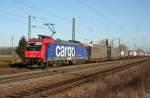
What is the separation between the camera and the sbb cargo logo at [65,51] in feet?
119

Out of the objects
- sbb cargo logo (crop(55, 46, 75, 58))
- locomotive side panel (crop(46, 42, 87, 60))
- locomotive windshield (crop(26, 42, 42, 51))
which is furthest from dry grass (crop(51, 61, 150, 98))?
sbb cargo logo (crop(55, 46, 75, 58))

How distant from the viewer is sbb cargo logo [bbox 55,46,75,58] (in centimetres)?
3619

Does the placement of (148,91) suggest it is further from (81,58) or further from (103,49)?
(103,49)

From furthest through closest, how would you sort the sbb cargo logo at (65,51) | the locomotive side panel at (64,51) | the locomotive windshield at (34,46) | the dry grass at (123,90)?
the sbb cargo logo at (65,51) → the locomotive side panel at (64,51) → the locomotive windshield at (34,46) → the dry grass at (123,90)

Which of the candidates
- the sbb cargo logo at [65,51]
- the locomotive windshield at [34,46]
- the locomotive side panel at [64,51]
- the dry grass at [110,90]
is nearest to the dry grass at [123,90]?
the dry grass at [110,90]

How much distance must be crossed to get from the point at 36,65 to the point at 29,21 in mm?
11528

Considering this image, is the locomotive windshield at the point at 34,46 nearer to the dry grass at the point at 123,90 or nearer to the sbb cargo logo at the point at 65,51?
the sbb cargo logo at the point at 65,51

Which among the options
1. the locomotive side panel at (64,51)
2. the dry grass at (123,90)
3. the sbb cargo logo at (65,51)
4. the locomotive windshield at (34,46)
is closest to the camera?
the dry grass at (123,90)

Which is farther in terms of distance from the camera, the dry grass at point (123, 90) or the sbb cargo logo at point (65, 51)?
the sbb cargo logo at point (65, 51)

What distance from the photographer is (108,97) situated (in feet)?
38.3

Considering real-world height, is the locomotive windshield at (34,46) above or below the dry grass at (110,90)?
above

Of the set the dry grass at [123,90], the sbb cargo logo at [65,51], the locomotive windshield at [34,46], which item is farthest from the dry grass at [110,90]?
the sbb cargo logo at [65,51]

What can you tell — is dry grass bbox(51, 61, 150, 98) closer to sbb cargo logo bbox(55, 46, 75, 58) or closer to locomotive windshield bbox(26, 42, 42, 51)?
locomotive windshield bbox(26, 42, 42, 51)

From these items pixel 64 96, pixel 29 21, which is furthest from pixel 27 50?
pixel 64 96
